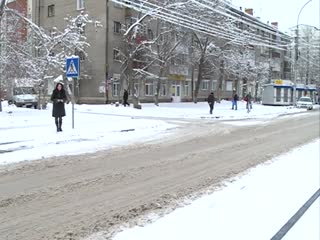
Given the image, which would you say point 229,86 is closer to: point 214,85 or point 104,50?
point 214,85

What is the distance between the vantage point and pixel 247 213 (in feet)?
23.0

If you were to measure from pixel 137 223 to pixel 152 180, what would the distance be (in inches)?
121

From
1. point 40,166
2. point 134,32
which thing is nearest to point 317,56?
point 134,32

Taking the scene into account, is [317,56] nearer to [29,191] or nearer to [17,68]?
[17,68]

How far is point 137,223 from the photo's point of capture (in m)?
6.45

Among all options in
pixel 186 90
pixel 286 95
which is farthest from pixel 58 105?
pixel 286 95

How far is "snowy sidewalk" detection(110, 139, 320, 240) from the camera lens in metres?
5.98

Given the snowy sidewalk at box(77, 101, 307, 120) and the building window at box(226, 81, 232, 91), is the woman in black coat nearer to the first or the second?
the snowy sidewalk at box(77, 101, 307, 120)

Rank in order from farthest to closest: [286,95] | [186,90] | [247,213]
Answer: [286,95] → [186,90] → [247,213]

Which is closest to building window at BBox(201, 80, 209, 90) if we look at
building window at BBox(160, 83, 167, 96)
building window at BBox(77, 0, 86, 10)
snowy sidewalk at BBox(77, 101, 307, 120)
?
building window at BBox(160, 83, 167, 96)

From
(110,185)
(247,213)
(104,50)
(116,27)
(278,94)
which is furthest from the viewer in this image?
(278,94)

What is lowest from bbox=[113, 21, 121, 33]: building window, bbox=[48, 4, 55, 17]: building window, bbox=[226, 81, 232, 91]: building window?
bbox=[226, 81, 232, 91]: building window

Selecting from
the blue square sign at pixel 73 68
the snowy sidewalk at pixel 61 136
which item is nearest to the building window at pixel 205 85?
the snowy sidewalk at pixel 61 136

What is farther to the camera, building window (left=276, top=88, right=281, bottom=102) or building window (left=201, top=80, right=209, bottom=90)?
building window (left=276, top=88, right=281, bottom=102)
